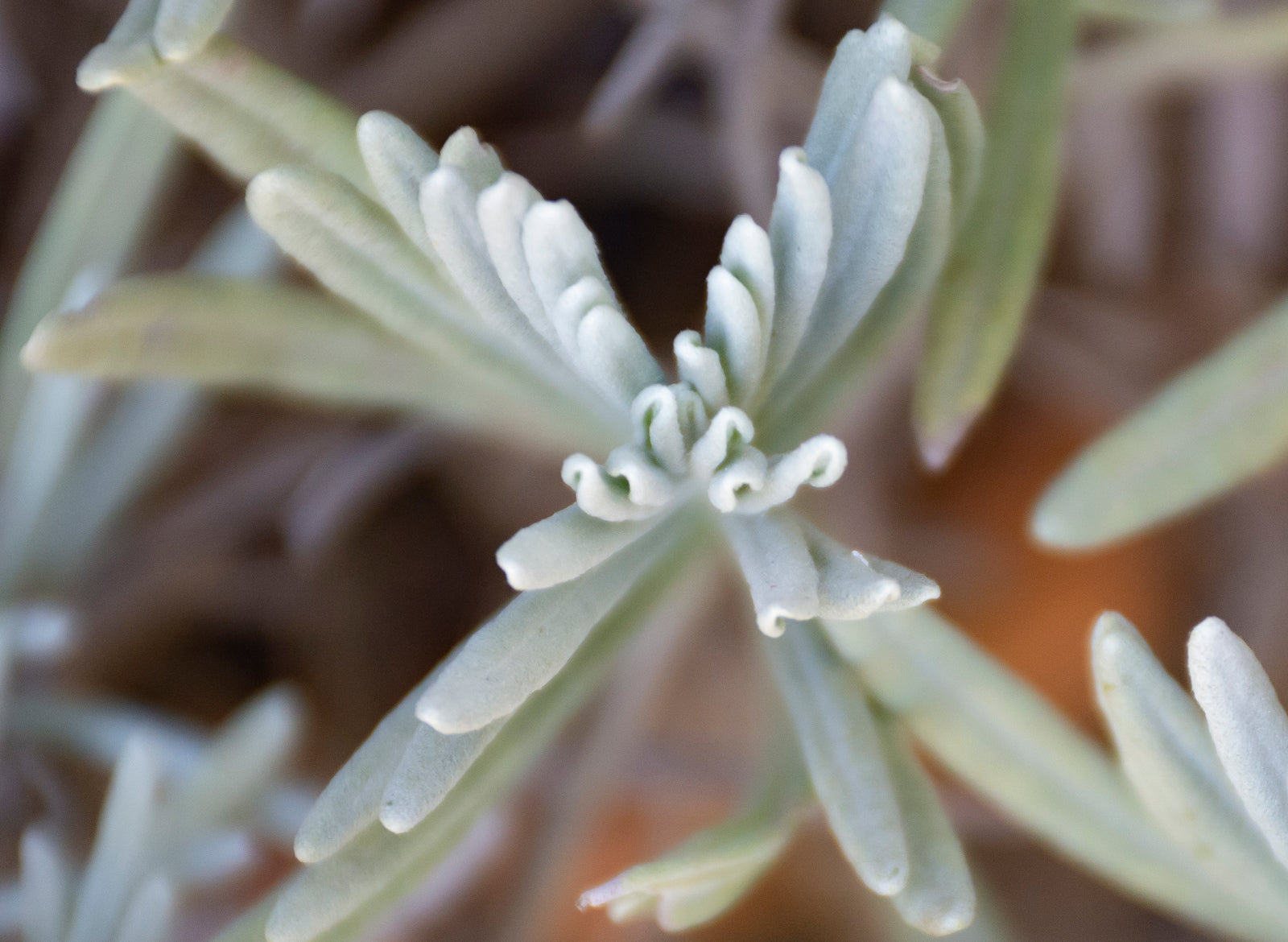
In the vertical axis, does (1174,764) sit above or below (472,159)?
below

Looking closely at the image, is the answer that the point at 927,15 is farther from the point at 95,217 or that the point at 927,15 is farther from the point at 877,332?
the point at 95,217

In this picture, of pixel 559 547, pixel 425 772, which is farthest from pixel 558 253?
pixel 425 772

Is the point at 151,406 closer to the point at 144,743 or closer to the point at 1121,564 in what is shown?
the point at 144,743

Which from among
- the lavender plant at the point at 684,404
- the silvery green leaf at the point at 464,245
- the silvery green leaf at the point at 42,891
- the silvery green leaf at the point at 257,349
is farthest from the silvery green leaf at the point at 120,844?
the silvery green leaf at the point at 464,245

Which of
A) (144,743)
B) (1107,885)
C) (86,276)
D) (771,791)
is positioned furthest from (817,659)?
(1107,885)

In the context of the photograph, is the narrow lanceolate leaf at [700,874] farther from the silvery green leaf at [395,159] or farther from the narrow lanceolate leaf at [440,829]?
the silvery green leaf at [395,159]

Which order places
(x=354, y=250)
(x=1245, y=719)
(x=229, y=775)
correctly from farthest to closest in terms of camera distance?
1. (x=229, y=775)
2. (x=354, y=250)
3. (x=1245, y=719)

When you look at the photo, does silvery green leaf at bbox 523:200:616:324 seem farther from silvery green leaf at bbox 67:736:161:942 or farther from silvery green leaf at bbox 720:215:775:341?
silvery green leaf at bbox 67:736:161:942

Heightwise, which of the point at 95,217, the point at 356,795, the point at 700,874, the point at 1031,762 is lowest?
the point at 1031,762

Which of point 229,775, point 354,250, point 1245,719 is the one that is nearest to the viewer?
point 1245,719
